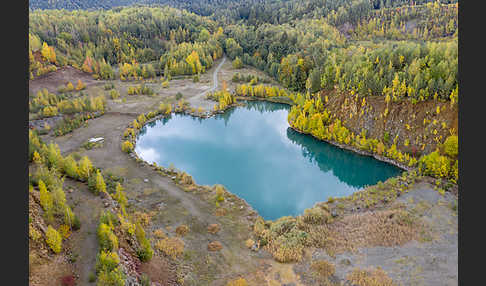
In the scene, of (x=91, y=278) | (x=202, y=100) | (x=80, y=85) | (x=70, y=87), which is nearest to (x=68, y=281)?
(x=91, y=278)

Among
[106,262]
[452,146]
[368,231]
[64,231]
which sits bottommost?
[368,231]

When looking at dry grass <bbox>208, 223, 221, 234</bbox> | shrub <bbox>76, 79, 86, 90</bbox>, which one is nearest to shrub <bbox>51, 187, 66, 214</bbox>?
dry grass <bbox>208, 223, 221, 234</bbox>

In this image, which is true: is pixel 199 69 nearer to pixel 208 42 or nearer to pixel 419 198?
pixel 208 42

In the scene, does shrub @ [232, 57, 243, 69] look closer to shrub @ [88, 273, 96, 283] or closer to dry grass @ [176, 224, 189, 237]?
dry grass @ [176, 224, 189, 237]

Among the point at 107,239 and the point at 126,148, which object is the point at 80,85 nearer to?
the point at 126,148

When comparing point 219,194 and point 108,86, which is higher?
point 108,86

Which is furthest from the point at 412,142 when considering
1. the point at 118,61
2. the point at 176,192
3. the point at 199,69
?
the point at 118,61

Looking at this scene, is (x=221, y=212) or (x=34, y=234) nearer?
(x=34, y=234)

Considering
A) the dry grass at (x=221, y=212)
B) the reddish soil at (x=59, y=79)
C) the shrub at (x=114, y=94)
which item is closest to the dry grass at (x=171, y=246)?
the dry grass at (x=221, y=212)
